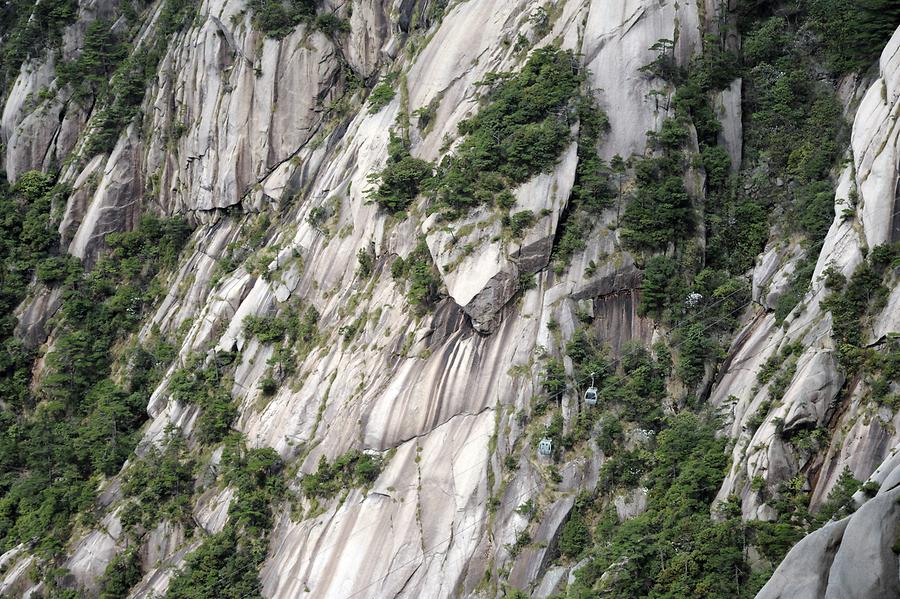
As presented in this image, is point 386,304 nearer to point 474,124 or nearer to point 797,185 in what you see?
point 474,124

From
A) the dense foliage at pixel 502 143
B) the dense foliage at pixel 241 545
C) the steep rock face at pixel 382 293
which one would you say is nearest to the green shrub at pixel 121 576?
the steep rock face at pixel 382 293

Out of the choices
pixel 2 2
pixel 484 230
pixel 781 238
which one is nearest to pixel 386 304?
pixel 484 230

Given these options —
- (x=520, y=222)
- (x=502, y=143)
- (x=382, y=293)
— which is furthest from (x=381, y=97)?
(x=520, y=222)

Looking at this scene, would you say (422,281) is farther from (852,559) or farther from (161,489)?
(852,559)

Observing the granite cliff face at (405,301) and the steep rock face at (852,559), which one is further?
the granite cliff face at (405,301)

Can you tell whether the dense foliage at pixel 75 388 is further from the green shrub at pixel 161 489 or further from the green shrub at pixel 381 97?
the green shrub at pixel 381 97

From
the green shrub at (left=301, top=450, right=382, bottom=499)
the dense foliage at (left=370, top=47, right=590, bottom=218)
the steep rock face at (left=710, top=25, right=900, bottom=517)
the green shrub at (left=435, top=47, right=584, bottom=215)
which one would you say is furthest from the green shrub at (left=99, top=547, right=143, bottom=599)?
the steep rock face at (left=710, top=25, right=900, bottom=517)

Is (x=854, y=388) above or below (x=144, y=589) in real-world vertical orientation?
above
